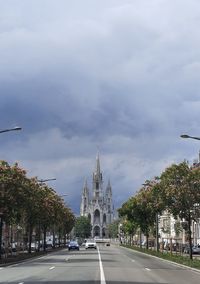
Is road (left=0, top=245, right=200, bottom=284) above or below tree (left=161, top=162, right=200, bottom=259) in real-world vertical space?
below

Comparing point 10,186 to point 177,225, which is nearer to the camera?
point 10,186

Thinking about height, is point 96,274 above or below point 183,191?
below

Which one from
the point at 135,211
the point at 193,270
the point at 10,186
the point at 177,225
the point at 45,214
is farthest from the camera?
the point at 135,211

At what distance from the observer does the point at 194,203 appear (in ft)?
158

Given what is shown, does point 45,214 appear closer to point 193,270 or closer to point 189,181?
point 189,181

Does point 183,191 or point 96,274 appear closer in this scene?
point 96,274

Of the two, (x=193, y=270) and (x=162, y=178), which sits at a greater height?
(x=162, y=178)

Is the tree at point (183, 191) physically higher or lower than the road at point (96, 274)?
higher

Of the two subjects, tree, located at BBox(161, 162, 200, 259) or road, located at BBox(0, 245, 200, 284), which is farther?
tree, located at BBox(161, 162, 200, 259)

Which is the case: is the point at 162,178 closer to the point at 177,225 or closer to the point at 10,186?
the point at 177,225

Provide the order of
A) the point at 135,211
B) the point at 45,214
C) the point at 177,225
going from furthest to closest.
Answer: the point at 135,211 < the point at 45,214 < the point at 177,225

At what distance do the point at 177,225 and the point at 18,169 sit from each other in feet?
53.1

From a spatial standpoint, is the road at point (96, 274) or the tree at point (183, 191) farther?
the tree at point (183, 191)

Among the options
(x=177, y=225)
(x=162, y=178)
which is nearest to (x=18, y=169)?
(x=162, y=178)
